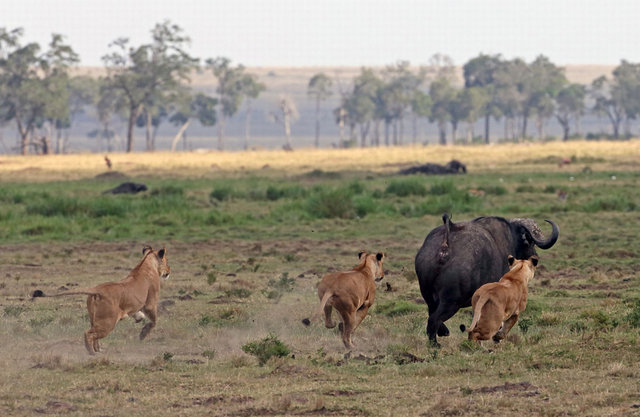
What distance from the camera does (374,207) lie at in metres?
27.5

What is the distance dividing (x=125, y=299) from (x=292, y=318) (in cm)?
308

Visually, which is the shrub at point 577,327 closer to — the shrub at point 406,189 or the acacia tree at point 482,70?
the shrub at point 406,189

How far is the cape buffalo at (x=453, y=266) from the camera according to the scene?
10.4 meters

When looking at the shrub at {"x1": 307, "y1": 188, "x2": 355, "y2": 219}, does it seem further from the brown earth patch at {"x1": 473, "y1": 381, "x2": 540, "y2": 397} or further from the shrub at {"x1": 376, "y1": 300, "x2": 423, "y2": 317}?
the brown earth patch at {"x1": 473, "y1": 381, "x2": 540, "y2": 397}

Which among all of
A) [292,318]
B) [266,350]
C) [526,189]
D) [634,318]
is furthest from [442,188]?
[266,350]

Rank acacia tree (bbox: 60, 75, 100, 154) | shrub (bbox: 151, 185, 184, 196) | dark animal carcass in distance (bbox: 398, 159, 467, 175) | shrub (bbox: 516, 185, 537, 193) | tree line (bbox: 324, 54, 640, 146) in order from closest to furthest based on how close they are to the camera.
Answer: shrub (bbox: 516, 185, 537, 193), shrub (bbox: 151, 185, 184, 196), dark animal carcass in distance (bbox: 398, 159, 467, 175), tree line (bbox: 324, 54, 640, 146), acacia tree (bbox: 60, 75, 100, 154)

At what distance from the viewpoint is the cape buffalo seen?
34.0 ft

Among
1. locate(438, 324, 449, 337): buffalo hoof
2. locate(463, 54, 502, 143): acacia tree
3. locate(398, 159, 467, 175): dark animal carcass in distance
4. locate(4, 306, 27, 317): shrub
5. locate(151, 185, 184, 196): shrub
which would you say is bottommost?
locate(4, 306, 27, 317): shrub

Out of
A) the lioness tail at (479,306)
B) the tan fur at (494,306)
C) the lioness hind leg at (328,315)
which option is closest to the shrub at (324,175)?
the lioness hind leg at (328,315)

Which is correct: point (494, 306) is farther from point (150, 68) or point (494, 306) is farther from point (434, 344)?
point (150, 68)

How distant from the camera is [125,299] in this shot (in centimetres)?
992

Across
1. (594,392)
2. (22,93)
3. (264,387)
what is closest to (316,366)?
(264,387)

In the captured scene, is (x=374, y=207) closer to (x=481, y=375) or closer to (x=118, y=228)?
(x=118, y=228)

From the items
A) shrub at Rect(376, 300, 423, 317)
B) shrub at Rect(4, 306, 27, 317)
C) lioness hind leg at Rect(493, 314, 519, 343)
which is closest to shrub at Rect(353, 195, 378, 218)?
shrub at Rect(376, 300, 423, 317)
